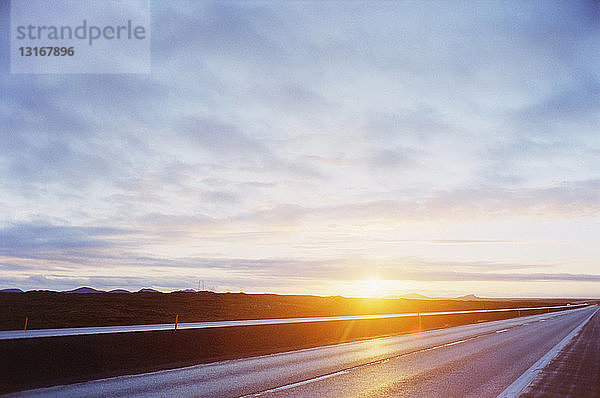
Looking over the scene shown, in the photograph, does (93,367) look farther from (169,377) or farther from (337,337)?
(337,337)

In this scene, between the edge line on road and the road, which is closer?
the road

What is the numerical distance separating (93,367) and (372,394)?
7.63 m

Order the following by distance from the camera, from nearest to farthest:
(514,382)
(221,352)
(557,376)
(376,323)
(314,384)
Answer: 1. (314,384)
2. (514,382)
3. (557,376)
4. (221,352)
5. (376,323)

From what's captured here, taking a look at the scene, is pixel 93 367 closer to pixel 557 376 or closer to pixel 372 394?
pixel 372 394

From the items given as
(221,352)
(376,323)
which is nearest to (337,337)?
(376,323)

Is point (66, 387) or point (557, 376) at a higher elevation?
point (66, 387)

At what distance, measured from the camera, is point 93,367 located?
13.2m

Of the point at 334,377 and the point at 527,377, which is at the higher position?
the point at 334,377

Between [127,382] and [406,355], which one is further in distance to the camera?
[406,355]

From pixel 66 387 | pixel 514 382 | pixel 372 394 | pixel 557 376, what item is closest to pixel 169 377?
pixel 66 387

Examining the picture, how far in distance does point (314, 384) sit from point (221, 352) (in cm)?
841

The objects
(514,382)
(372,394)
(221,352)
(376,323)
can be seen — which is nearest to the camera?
(372,394)

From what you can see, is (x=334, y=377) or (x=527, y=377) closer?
(x=334, y=377)

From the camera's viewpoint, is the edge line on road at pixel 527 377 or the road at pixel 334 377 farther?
the edge line on road at pixel 527 377
